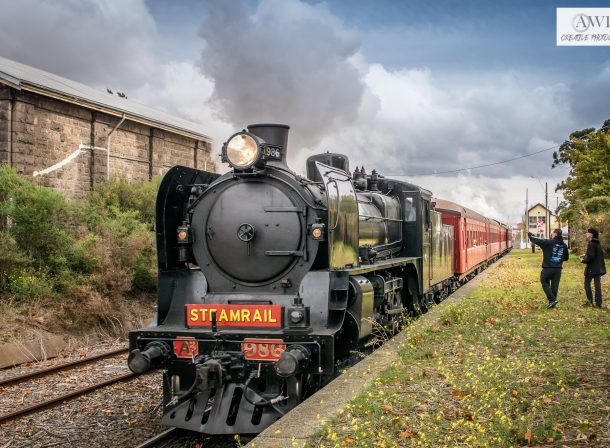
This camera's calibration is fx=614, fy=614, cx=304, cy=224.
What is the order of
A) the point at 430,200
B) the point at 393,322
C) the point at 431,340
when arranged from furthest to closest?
the point at 430,200, the point at 393,322, the point at 431,340

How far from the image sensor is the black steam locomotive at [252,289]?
225 inches

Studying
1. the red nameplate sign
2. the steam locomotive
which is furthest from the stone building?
the red nameplate sign

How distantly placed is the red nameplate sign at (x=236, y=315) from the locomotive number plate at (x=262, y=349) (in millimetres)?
252

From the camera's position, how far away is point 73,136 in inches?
653

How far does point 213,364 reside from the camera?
5.52 m

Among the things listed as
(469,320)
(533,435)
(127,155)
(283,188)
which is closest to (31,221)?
(127,155)

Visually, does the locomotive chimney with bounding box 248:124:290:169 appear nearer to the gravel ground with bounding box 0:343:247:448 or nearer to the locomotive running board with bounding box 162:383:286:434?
the locomotive running board with bounding box 162:383:286:434

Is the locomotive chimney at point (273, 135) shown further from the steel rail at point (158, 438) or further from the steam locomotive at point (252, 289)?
the steel rail at point (158, 438)

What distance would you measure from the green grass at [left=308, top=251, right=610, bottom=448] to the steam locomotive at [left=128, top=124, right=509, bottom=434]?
0.78 meters

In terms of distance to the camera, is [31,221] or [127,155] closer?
[31,221]

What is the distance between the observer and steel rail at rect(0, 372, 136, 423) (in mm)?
6598

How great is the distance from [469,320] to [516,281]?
28.2 feet

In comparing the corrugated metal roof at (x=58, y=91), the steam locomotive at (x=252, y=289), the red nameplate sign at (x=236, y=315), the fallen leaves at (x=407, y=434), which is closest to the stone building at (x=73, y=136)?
the corrugated metal roof at (x=58, y=91)

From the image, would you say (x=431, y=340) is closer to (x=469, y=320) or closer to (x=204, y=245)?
(x=469, y=320)
